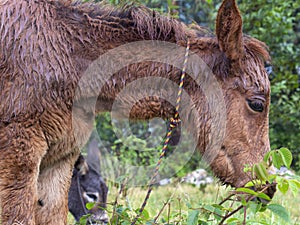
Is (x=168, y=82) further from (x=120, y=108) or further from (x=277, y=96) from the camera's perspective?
(x=277, y=96)

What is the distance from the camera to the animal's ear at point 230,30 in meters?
2.93

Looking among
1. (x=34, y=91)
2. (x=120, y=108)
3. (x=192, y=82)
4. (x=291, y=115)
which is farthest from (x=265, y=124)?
(x=291, y=115)

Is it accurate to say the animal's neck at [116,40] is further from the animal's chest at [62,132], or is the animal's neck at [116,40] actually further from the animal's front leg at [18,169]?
the animal's front leg at [18,169]

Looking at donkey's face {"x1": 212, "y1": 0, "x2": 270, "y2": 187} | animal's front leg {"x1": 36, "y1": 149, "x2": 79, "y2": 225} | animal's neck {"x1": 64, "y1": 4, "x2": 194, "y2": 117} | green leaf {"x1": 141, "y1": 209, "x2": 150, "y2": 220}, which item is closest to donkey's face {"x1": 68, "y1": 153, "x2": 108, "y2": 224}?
animal's front leg {"x1": 36, "y1": 149, "x2": 79, "y2": 225}

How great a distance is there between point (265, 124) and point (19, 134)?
163 centimetres

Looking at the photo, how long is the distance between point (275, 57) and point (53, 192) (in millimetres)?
4985

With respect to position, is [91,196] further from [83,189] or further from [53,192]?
[53,192]

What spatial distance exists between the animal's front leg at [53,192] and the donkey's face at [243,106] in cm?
109

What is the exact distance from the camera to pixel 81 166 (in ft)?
15.9

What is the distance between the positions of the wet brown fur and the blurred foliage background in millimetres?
3281

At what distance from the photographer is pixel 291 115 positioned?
734 cm

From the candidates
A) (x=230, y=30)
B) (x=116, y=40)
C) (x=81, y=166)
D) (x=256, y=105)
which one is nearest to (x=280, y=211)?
(x=256, y=105)

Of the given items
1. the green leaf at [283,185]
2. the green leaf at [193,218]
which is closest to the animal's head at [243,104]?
the green leaf at [193,218]

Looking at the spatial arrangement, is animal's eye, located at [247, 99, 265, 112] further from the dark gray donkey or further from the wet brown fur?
the dark gray donkey
